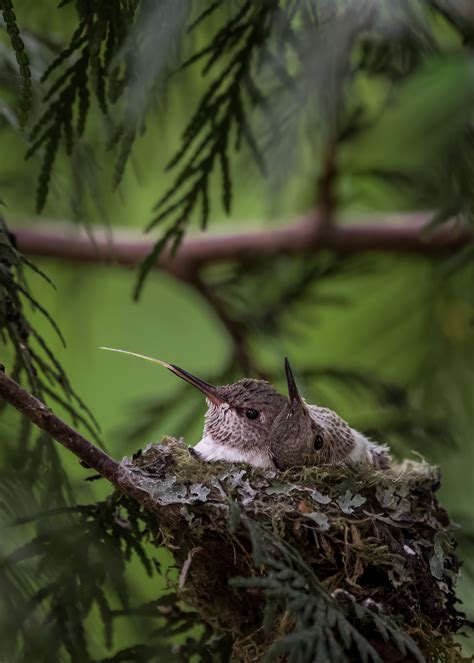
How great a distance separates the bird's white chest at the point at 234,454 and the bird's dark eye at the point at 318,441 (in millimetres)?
148

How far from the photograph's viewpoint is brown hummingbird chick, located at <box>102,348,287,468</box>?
9.86 feet

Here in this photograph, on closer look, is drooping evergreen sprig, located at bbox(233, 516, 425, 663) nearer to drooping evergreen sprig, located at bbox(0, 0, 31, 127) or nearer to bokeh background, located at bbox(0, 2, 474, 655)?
bokeh background, located at bbox(0, 2, 474, 655)

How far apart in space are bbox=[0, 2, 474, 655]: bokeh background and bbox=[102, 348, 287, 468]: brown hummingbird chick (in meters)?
0.42

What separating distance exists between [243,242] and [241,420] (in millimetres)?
1696

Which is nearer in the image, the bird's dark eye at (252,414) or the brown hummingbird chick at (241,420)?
the brown hummingbird chick at (241,420)

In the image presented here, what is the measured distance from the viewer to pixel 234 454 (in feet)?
9.82

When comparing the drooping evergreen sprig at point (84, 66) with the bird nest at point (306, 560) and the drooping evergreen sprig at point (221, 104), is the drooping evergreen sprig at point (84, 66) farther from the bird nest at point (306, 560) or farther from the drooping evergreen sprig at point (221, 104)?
the bird nest at point (306, 560)

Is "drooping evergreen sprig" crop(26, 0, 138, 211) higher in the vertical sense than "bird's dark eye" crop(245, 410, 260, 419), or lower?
higher

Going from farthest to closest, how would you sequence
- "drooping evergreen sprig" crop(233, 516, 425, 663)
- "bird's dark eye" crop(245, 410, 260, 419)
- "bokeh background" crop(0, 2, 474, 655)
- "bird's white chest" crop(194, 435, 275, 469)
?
"bokeh background" crop(0, 2, 474, 655) < "bird's dark eye" crop(245, 410, 260, 419) < "bird's white chest" crop(194, 435, 275, 469) < "drooping evergreen sprig" crop(233, 516, 425, 663)

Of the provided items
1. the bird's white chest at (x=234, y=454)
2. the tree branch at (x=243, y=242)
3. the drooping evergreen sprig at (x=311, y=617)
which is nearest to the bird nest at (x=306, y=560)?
the drooping evergreen sprig at (x=311, y=617)

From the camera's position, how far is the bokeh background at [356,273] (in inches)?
136

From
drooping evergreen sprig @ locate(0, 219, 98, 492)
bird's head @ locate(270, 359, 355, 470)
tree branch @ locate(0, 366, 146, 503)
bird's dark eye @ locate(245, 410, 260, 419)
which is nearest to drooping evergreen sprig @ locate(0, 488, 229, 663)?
drooping evergreen sprig @ locate(0, 219, 98, 492)

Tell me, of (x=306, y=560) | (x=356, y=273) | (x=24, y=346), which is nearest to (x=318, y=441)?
(x=306, y=560)

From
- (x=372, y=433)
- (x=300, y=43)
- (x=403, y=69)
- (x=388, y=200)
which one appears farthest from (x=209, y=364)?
(x=300, y=43)
